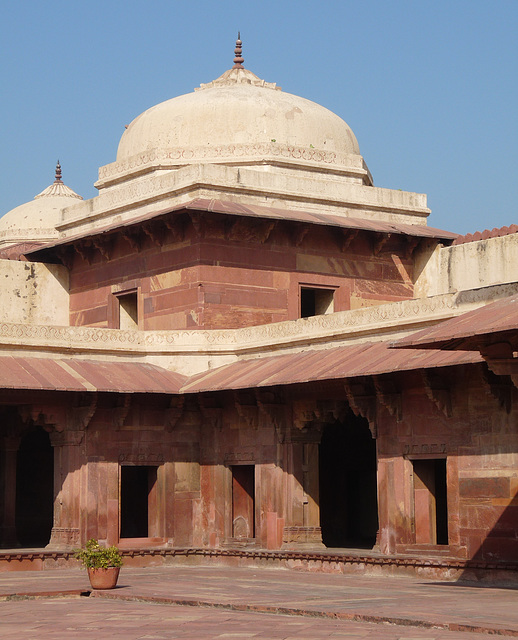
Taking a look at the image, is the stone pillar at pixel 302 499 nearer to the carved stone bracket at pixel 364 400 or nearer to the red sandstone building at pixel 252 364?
the red sandstone building at pixel 252 364

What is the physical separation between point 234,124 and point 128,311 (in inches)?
162

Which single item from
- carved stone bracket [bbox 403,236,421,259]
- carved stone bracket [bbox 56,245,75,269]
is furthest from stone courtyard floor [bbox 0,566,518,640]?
carved stone bracket [bbox 56,245,75,269]

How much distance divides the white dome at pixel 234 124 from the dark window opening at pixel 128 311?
2.85m

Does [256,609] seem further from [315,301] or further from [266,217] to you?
[315,301]

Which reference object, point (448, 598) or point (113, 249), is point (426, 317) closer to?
point (448, 598)

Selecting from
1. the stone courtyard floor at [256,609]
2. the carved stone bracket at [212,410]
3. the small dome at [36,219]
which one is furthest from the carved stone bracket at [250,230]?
Result: the small dome at [36,219]

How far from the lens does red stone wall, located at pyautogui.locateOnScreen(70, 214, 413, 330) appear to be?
21.9 meters

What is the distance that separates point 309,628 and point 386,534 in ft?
23.3

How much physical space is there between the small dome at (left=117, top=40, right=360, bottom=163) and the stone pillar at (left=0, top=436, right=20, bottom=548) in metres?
5.97

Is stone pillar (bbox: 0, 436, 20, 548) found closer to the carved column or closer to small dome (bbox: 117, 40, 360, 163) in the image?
the carved column

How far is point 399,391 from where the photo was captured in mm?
18172

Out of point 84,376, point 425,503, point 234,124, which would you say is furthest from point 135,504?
point 234,124

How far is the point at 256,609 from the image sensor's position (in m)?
12.9

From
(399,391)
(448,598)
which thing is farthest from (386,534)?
(448,598)
